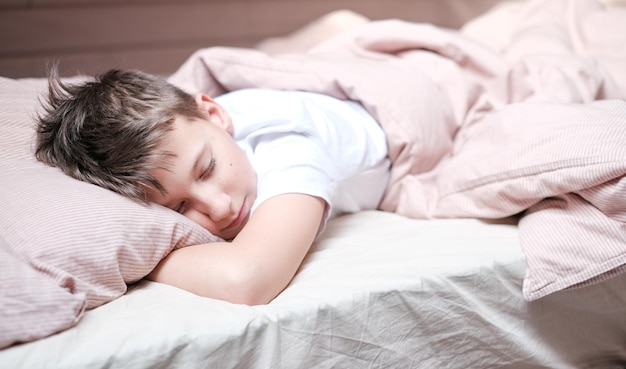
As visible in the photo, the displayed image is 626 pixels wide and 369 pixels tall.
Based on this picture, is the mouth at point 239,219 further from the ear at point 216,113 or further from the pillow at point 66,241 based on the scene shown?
the ear at point 216,113

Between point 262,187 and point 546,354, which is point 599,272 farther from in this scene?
point 262,187

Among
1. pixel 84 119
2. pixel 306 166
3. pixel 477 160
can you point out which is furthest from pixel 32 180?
pixel 477 160

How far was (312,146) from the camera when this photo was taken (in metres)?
1.04

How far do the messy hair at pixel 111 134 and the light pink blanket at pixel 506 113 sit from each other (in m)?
0.32

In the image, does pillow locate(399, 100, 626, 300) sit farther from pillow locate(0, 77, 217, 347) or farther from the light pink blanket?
pillow locate(0, 77, 217, 347)

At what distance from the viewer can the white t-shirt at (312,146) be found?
98cm

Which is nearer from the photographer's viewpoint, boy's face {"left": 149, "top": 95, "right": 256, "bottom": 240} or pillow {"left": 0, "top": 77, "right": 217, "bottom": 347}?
pillow {"left": 0, "top": 77, "right": 217, "bottom": 347}

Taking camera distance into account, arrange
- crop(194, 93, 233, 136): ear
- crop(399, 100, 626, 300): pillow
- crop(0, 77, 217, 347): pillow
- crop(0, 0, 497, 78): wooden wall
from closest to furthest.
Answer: crop(0, 77, 217, 347): pillow → crop(399, 100, 626, 300): pillow → crop(194, 93, 233, 136): ear → crop(0, 0, 497, 78): wooden wall

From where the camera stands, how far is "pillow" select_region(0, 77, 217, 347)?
72cm

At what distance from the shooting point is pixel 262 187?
3.21 feet

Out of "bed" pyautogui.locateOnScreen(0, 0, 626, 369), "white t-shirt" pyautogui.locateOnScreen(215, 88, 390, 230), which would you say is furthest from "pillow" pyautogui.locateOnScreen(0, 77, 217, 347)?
"white t-shirt" pyautogui.locateOnScreen(215, 88, 390, 230)

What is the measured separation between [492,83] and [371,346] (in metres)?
0.67

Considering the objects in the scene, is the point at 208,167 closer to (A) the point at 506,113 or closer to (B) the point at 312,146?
(B) the point at 312,146

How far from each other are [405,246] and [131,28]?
4.31ft
